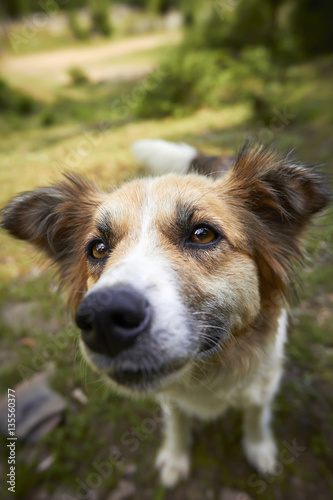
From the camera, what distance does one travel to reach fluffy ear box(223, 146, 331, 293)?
1.60 m

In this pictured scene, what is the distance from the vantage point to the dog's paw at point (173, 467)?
7.36ft

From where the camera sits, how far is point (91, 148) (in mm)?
7602

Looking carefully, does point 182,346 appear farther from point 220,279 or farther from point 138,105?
point 138,105

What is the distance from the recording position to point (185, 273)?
1.35m


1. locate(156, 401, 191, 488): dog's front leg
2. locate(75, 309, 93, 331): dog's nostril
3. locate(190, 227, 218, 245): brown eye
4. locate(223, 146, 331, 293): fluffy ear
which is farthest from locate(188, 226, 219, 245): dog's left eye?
locate(156, 401, 191, 488): dog's front leg

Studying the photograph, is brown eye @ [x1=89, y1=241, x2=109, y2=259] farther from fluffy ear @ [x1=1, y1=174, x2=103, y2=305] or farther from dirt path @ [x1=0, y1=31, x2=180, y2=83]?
dirt path @ [x1=0, y1=31, x2=180, y2=83]

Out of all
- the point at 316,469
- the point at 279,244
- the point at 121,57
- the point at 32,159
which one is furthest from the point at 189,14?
the point at 316,469

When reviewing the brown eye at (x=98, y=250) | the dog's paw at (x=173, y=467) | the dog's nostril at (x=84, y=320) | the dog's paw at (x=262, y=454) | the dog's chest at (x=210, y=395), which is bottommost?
the dog's paw at (x=173, y=467)

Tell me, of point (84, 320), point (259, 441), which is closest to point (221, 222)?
point (84, 320)

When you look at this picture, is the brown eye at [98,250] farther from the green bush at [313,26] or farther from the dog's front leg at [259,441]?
the green bush at [313,26]

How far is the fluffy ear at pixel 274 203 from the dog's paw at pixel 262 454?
4.73 ft

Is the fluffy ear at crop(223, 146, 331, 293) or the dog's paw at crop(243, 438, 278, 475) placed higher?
the fluffy ear at crop(223, 146, 331, 293)

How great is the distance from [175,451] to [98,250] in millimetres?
1837

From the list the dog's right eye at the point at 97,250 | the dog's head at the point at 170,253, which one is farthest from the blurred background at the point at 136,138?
the dog's right eye at the point at 97,250
